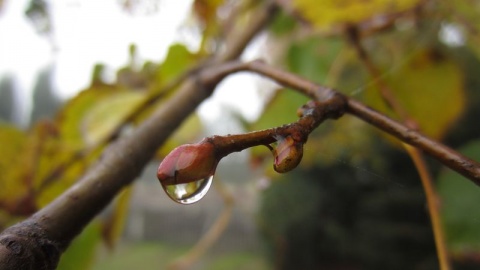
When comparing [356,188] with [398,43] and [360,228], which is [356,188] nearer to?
[360,228]

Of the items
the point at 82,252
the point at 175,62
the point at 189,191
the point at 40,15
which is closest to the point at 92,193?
the point at 189,191

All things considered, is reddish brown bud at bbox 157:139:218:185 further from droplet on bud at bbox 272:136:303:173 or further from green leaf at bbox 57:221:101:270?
green leaf at bbox 57:221:101:270

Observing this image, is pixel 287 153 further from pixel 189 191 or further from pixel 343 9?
pixel 343 9

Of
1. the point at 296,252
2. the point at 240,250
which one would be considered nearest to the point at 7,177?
the point at 296,252

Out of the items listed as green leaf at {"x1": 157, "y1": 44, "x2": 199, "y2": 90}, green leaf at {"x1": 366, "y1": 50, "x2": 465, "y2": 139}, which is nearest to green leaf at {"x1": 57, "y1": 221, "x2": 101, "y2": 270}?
green leaf at {"x1": 157, "y1": 44, "x2": 199, "y2": 90}

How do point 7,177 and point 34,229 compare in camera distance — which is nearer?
point 34,229

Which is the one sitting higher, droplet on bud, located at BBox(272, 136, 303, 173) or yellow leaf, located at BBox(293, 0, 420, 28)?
yellow leaf, located at BBox(293, 0, 420, 28)

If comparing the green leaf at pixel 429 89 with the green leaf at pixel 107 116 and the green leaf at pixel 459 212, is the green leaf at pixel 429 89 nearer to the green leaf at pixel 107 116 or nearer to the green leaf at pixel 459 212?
the green leaf at pixel 459 212
